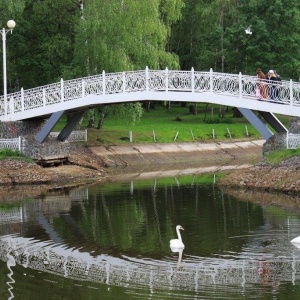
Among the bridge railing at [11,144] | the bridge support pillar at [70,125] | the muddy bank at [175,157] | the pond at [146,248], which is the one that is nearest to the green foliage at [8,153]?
the bridge railing at [11,144]

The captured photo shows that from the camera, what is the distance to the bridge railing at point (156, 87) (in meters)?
32.4

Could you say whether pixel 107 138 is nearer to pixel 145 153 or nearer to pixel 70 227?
pixel 145 153

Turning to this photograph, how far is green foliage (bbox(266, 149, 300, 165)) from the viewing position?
31.2m

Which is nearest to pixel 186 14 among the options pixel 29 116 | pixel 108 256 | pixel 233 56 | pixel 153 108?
pixel 153 108

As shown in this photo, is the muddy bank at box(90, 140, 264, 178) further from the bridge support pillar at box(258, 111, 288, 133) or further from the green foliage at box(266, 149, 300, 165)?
the green foliage at box(266, 149, 300, 165)

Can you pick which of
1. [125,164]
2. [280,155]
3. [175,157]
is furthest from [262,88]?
[175,157]

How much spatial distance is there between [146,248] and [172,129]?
3148 cm

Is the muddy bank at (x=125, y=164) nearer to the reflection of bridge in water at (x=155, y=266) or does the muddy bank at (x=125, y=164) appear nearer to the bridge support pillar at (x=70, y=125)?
the bridge support pillar at (x=70, y=125)

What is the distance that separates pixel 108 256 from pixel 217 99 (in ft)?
51.3

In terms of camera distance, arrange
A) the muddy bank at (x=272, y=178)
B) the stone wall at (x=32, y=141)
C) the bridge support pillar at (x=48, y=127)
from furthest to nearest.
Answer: the stone wall at (x=32, y=141), the bridge support pillar at (x=48, y=127), the muddy bank at (x=272, y=178)

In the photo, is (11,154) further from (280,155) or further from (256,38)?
(256,38)

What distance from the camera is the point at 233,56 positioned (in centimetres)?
5638

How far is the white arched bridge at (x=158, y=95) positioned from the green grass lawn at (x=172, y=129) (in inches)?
254

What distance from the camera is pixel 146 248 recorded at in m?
19.8
